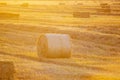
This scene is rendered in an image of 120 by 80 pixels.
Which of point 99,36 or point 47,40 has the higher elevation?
point 47,40

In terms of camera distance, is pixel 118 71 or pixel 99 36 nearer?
pixel 118 71

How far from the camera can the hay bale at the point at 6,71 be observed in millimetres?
10242

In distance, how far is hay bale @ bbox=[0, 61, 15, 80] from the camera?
10242 mm

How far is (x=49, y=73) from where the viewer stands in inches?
503

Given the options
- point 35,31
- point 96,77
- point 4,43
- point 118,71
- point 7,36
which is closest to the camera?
point 96,77

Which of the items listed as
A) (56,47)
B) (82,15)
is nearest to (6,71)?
(56,47)

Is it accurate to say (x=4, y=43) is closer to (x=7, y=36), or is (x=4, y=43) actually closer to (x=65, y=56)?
(x=7, y=36)

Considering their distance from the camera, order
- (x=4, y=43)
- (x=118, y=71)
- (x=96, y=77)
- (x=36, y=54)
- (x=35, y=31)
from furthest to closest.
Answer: (x=35, y=31) < (x=4, y=43) < (x=36, y=54) < (x=118, y=71) < (x=96, y=77)

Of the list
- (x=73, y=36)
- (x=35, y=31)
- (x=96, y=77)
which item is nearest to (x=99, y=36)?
(x=73, y=36)

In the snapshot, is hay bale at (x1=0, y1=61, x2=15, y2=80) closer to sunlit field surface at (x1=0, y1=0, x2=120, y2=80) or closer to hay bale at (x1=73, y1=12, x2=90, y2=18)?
sunlit field surface at (x1=0, y1=0, x2=120, y2=80)

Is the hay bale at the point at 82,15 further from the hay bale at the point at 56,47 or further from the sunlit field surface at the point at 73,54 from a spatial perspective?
the hay bale at the point at 56,47

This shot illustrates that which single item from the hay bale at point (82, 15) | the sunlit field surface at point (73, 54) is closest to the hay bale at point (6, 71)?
the sunlit field surface at point (73, 54)

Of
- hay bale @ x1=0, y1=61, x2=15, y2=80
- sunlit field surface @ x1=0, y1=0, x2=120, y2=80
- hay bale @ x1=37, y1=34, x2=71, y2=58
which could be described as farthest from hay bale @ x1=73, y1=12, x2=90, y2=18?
hay bale @ x1=0, y1=61, x2=15, y2=80

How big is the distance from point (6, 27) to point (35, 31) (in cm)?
217
